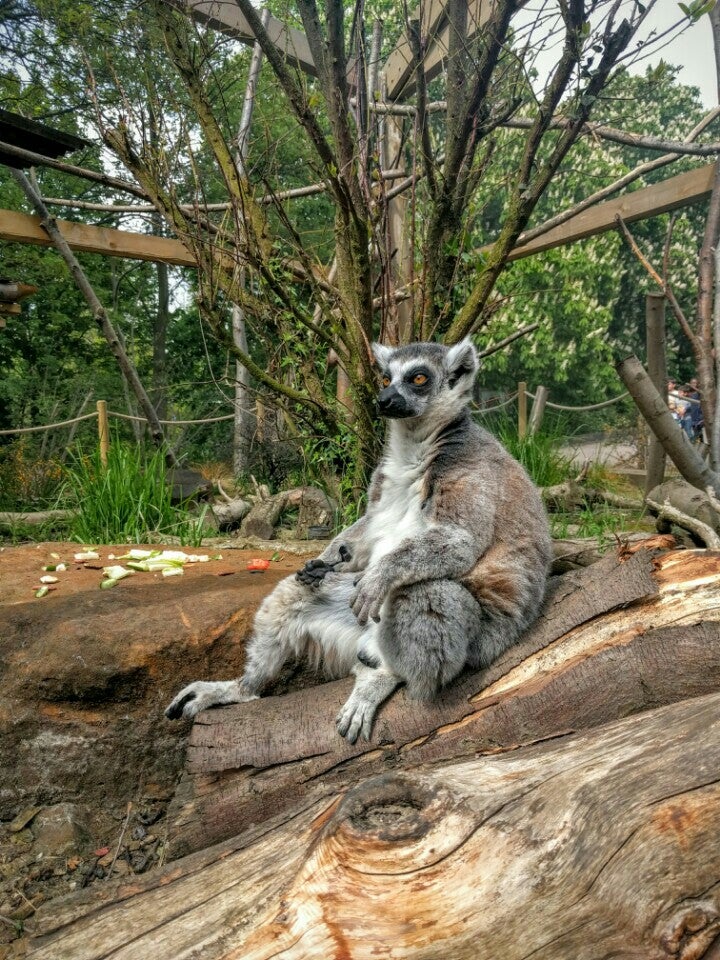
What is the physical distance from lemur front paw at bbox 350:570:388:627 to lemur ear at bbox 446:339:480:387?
46.7 inches

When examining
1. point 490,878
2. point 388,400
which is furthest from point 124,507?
point 490,878

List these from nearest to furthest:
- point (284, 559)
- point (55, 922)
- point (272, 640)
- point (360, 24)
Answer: point (55, 922) < point (272, 640) < point (360, 24) < point (284, 559)

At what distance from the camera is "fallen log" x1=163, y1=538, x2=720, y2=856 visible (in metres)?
2.66

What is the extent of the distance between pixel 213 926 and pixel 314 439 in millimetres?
3891

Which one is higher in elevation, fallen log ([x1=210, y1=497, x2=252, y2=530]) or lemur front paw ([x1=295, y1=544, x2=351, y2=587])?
lemur front paw ([x1=295, y1=544, x2=351, y2=587])

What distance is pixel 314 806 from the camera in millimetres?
2471

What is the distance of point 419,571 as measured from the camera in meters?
2.79

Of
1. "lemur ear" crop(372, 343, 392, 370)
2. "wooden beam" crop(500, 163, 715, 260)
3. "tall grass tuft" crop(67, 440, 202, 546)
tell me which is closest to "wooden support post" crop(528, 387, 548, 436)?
"wooden beam" crop(500, 163, 715, 260)

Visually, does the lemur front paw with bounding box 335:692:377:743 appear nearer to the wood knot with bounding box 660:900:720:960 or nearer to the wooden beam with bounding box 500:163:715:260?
the wood knot with bounding box 660:900:720:960

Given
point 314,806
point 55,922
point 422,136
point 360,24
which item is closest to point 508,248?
point 422,136

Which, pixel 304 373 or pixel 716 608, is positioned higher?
pixel 304 373

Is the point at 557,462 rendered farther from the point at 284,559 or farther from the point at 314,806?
the point at 314,806

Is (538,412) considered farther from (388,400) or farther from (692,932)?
(692,932)

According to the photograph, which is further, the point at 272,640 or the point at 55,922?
the point at 272,640
